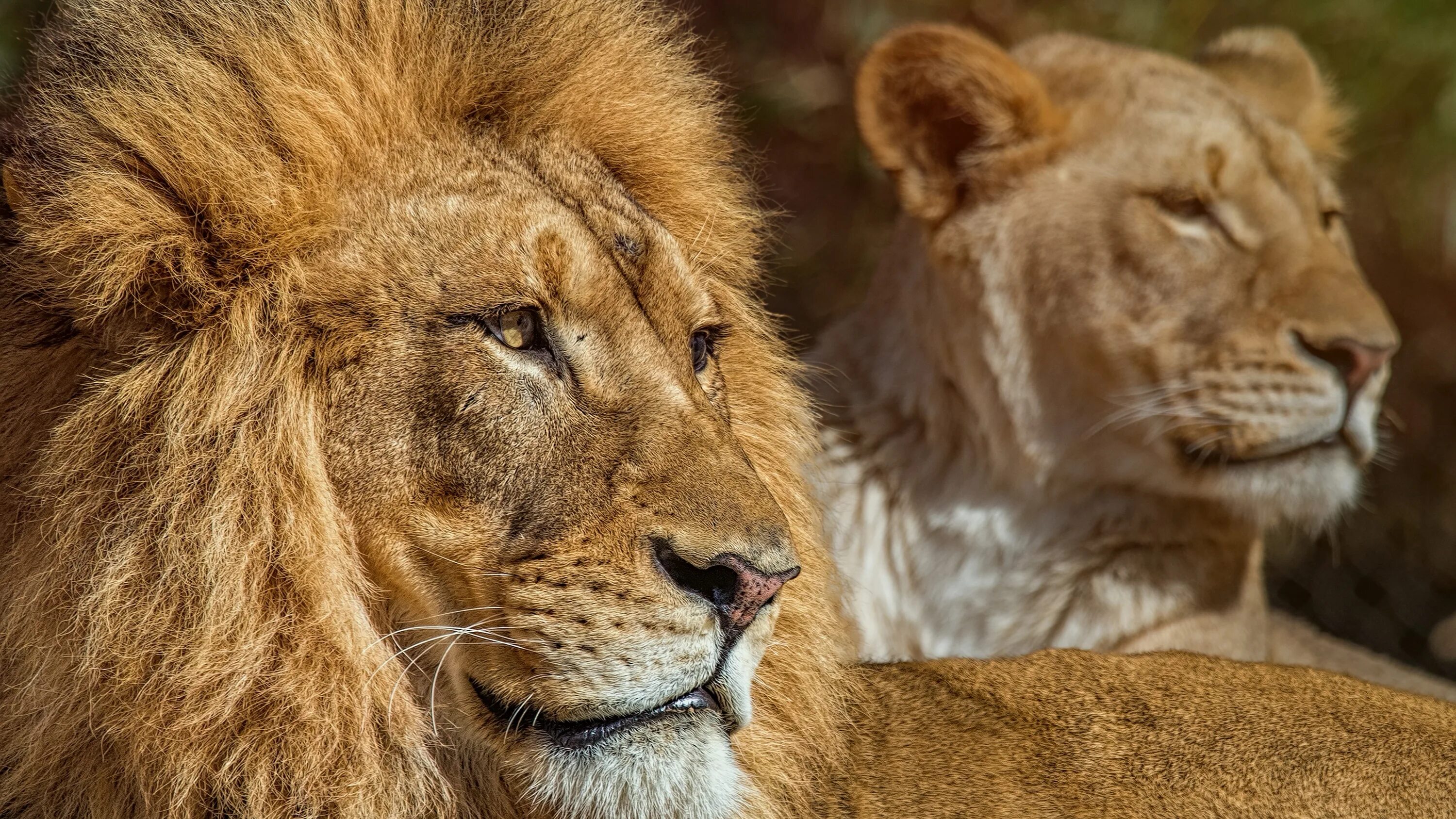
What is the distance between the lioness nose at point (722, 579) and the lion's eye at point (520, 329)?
26cm

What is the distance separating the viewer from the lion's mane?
4.62 feet

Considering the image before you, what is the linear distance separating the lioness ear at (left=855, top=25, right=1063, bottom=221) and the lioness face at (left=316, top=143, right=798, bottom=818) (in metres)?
1.44

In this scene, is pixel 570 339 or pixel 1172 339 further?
pixel 1172 339

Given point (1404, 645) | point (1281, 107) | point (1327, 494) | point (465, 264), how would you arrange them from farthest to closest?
point (1404, 645) → point (1281, 107) → point (1327, 494) → point (465, 264)

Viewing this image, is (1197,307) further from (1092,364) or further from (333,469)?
(333,469)

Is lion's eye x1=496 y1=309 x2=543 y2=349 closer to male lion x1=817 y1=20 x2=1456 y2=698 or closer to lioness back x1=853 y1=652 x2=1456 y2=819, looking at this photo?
lioness back x1=853 y1=652 x2=1456 y2=819

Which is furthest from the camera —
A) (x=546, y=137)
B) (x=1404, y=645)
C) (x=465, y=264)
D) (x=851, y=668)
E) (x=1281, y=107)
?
(x=1404, y=645)

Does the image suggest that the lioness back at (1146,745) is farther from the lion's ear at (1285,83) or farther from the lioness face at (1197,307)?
the lion's ear at (1285,83)

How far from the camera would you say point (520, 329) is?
1.53 meters

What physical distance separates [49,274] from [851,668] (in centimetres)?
103

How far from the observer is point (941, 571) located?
2.97 metres

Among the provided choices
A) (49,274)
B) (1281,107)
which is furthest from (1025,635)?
(49,274)

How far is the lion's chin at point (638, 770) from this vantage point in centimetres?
142

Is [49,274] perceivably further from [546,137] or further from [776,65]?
[776,65]
